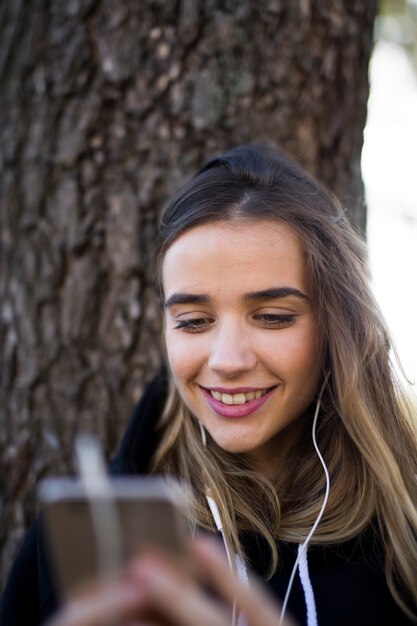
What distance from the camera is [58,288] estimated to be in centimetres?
253

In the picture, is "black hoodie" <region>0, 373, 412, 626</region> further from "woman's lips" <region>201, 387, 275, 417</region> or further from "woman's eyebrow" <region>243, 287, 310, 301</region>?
"woman's eyebrow" <region>243, 287, 310, 301</region>

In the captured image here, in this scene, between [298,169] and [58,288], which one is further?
[58,288]

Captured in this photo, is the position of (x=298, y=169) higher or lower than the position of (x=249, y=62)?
lower

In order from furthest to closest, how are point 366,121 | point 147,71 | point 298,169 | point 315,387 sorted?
point 366,121, point 147,71, point 298,169, point 315,387

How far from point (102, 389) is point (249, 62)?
4.04ft

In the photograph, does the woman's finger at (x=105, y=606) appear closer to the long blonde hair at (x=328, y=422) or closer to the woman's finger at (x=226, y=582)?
the woman's finger at (x=226, y=582)

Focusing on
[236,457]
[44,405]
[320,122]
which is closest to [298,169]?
[320,122]

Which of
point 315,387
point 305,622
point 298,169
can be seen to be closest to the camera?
point 305,622

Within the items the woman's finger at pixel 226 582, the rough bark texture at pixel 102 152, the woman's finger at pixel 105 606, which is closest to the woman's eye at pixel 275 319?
the rough bark texture at pixel 102 152

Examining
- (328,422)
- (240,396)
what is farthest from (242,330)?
(328,422)

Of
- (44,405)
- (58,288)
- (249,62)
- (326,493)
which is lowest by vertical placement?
(326,493)

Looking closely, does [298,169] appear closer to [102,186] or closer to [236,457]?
[102,186]

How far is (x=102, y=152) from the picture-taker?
98.6 inches

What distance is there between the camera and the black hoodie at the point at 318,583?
182 centimetres
